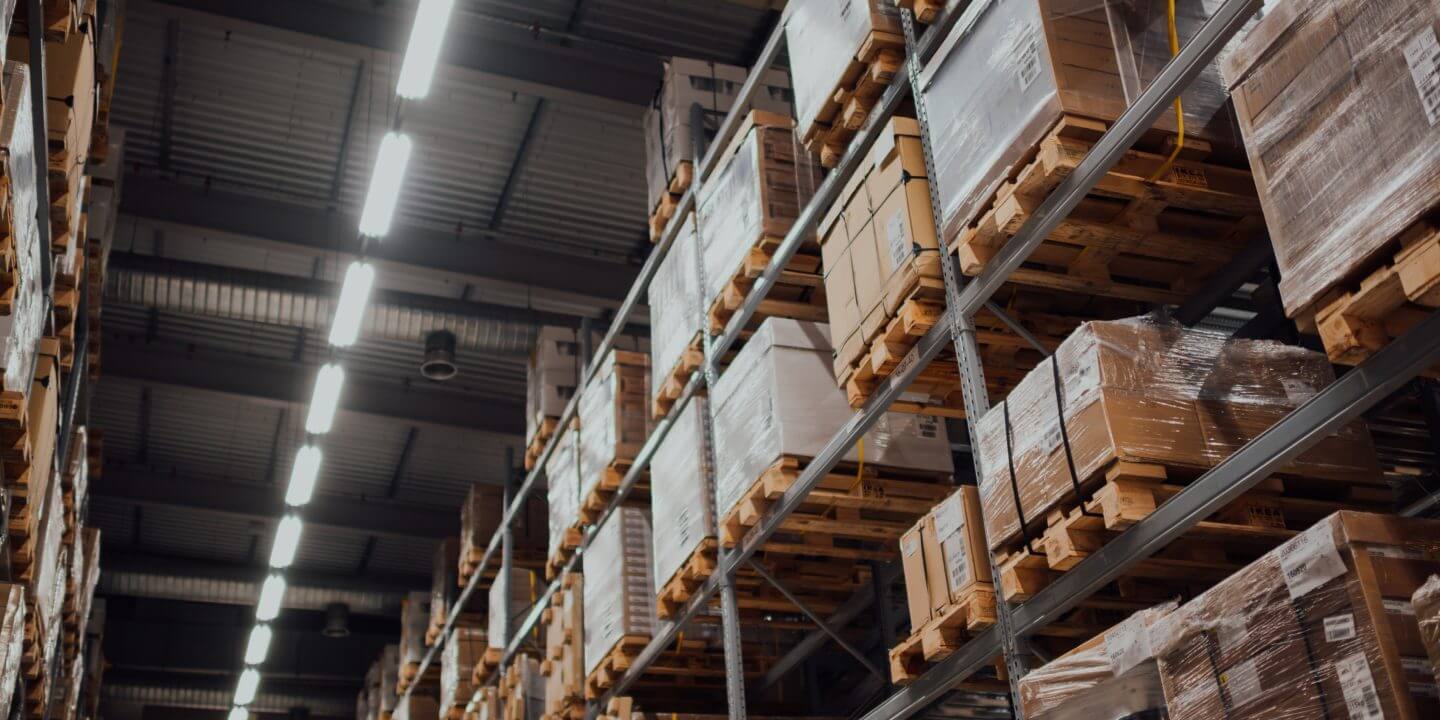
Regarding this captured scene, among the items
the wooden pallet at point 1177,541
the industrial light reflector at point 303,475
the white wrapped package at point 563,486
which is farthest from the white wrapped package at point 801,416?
the industrial light reflector at point 303,475

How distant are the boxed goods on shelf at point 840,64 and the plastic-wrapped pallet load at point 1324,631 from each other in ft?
11.3

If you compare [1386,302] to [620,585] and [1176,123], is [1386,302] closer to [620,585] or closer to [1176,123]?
[1176,123]

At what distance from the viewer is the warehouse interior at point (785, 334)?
398cm

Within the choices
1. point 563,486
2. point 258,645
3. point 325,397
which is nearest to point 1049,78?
point 563,486

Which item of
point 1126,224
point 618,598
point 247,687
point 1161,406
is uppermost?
point 247,687

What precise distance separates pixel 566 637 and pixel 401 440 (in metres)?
7.16

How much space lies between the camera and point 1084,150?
5125 millimetres

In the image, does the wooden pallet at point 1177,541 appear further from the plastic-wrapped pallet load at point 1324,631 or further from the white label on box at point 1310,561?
the white label on box at point 1310,561

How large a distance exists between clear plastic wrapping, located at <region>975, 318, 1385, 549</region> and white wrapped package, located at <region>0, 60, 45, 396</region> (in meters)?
4.27

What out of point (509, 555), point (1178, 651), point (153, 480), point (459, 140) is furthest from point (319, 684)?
point (1178, 651)

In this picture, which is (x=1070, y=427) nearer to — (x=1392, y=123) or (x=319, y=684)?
(x=1392, y=123)

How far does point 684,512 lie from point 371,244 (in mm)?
4775

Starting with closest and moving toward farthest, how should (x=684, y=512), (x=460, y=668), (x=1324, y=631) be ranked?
(x=1324, y=631) < (x=684, y=512) < (x=460, y=668)

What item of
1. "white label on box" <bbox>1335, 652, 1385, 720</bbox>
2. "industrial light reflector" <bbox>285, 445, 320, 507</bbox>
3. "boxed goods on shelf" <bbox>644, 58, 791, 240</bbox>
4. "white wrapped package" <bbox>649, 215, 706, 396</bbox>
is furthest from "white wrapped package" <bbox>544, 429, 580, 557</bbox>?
"white label on box" <bbox>1335, 652, 1385, 720</bbox>
